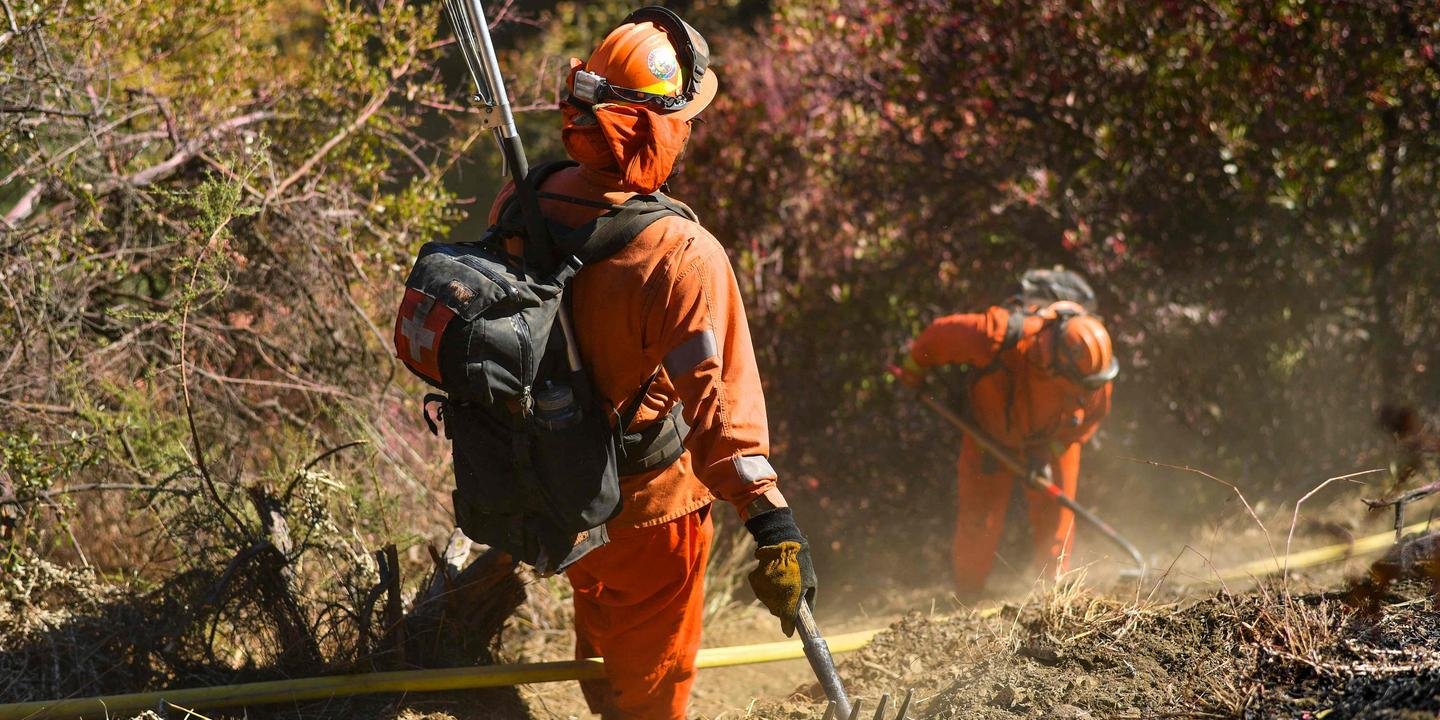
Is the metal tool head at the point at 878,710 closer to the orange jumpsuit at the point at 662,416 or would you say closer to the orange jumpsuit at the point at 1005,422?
the orange jumpsuit at the point at 662,416

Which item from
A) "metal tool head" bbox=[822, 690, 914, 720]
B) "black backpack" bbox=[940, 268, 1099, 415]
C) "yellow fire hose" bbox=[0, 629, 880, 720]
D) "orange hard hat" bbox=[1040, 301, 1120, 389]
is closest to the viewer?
"metal tool head" bbox=[822, 690, 914, 720]

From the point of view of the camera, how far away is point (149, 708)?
307cm

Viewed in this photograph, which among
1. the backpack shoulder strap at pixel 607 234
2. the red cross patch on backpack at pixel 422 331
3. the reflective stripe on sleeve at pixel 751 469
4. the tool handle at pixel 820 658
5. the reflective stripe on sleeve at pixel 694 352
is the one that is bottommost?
the tool handle at pixel 820 658

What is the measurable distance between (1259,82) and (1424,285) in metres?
1.45

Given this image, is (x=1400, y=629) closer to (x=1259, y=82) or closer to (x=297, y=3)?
(x=1259, y=82)

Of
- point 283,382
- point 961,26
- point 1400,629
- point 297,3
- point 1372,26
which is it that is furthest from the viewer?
point 297,3

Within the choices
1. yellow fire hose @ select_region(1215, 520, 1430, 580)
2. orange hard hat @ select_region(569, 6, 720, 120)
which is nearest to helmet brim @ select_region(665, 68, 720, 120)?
orange hard hat @ select_region(569, 6, 720, 120)

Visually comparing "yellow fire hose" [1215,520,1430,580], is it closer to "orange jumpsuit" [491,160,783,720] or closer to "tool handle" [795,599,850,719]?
"tool handle" [795,599,850,719]

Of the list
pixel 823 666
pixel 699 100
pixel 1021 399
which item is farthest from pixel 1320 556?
pixel 699 100

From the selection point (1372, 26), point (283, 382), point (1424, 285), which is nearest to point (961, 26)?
point (1372, 26)

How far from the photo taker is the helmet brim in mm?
2846

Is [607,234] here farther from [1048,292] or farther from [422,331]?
[1048,292]

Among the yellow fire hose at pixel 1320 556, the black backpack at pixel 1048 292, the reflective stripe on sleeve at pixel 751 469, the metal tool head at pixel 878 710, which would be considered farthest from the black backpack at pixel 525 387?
the yellow fire hose at pixel 1320 556

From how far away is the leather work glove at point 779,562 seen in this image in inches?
104
